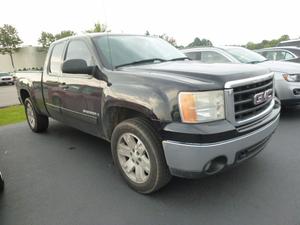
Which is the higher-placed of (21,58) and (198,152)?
(21,58)

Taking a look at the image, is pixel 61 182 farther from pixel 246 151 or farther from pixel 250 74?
pixel 250 74

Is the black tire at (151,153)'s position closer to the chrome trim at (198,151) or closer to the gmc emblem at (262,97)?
the chrome trim at (198,151)

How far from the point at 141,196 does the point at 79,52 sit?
2.23m

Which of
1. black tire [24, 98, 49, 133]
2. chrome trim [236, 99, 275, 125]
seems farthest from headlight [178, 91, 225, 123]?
black tire [24, 98, 49, 133]

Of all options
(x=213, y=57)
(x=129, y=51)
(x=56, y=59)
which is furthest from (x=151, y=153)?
(x=213, y=57)

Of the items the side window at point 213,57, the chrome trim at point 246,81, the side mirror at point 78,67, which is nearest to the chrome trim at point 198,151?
the chrome trim at point 246,81

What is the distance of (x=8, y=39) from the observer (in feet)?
128

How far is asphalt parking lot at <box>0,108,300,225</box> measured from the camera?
2.52 meters

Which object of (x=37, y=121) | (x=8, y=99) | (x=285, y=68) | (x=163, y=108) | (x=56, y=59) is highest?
(x=56, y=59)

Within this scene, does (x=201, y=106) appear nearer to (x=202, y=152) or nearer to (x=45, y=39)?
(x=202, y=152)

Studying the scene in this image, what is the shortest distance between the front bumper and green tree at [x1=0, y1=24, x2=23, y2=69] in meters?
43.7

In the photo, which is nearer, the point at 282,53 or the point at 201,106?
the point at 201,106

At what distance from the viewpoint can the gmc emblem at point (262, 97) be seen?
8.85 feet

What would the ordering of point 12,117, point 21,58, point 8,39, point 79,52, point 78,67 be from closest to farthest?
point 78,67
point 79,52
point 12,117
point 8,39
point 21,58
